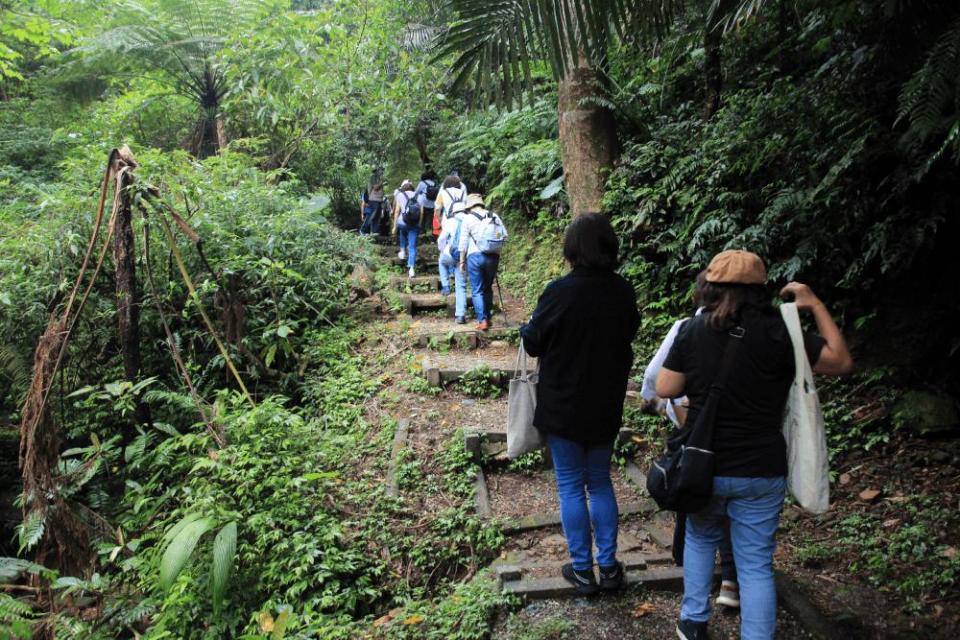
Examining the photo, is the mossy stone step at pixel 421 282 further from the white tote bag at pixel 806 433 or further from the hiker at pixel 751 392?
the white tote bag at pixel 806 433

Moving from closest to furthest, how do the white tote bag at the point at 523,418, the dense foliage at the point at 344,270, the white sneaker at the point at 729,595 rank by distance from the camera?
the white sneaker at the point at 729,595, the white tote bag at the point at 523,418, the dense foliage at the point at 344,270

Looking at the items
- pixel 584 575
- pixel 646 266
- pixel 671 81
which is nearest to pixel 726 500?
pixel 584 575

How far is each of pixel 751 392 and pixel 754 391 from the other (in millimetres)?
12

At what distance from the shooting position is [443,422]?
573 centimetres

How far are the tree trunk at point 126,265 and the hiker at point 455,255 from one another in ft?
13.1

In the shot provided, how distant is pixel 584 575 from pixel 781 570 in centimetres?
122

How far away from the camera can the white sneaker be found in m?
3.10

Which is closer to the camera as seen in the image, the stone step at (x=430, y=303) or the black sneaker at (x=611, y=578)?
the black sneaker at (x=611, y=578)

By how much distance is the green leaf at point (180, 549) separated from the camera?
3.37 metres

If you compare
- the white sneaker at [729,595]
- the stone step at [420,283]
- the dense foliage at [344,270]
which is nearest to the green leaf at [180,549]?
the dense foliage at [344,270]

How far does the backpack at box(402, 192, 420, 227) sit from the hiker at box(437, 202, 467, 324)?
5.48 feet

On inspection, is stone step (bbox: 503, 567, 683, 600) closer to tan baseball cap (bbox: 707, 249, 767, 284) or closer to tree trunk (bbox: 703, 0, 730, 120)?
tan baseball cap (bbox: 707, 249, 767, 284)

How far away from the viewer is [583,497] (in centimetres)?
324

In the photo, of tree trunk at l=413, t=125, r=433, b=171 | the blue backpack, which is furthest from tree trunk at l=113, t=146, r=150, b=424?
tree trunk at l=413, t=125, r=433, b=171
